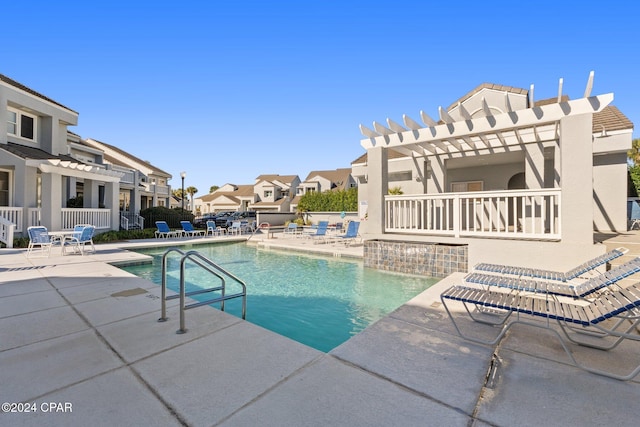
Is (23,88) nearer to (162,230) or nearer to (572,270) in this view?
(162,230)

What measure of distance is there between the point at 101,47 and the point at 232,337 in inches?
533

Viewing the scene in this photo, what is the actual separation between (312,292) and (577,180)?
6080mm

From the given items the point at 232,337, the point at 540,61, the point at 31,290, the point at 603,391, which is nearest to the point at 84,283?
the point at 31,290

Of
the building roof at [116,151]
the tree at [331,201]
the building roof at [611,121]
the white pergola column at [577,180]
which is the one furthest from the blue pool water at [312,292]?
the building roof at [116,151]

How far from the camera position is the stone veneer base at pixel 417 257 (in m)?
7.32

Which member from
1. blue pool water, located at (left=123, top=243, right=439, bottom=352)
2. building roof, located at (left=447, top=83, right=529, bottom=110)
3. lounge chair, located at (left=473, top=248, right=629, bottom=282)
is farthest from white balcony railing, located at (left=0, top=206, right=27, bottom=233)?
building roof, located at (left=447, top=83, right=529, bottom=110)

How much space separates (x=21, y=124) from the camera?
14.3 metres

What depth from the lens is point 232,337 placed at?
3279 mm

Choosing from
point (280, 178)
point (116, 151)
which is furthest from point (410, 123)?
point (280, 178)

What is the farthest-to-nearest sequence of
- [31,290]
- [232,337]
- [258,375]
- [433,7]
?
[433,7], [31,290], [232,337], [258,375]

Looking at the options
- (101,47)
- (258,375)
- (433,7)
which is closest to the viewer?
(258,375)

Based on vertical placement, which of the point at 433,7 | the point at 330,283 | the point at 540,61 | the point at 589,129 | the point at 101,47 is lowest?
the point at 330,283

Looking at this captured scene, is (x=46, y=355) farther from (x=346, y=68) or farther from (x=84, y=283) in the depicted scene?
(x=346, y=68)

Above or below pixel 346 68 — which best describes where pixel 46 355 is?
below
